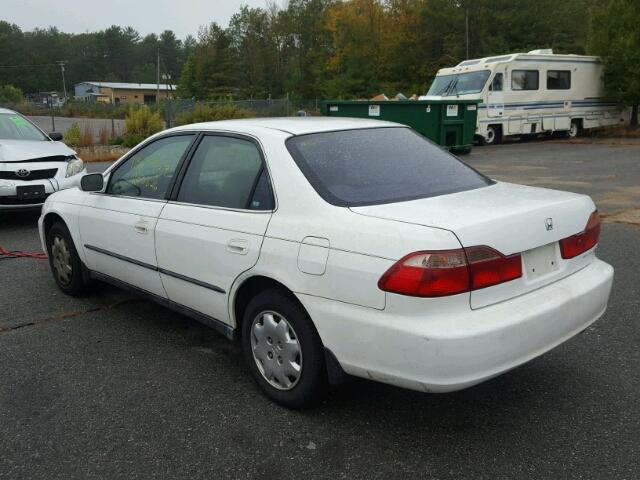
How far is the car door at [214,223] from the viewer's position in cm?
339

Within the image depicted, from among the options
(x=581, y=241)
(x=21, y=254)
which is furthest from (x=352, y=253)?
(x=21, y=254)

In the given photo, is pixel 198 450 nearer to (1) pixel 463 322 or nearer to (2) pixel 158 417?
(2) pixel 158 417

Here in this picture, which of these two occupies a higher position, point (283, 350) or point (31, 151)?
point (31, 151)

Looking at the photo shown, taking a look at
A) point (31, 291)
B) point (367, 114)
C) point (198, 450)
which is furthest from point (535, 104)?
point (198, 450)

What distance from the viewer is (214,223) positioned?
141 inches

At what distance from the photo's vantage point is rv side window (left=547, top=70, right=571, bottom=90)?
72.4ft

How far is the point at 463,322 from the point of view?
270 cm

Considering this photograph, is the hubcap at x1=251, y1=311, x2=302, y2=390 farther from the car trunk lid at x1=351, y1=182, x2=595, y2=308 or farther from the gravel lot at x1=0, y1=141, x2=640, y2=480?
the car trunk lid at x1=351, y1=182, x2=595, y2=308

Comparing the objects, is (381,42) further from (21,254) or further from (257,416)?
(257,416)

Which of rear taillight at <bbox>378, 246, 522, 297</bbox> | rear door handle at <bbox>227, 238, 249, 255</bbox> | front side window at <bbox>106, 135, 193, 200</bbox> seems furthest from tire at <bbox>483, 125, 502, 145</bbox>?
rear taillight at <bbox>378, 246, 522, 297</bbox>

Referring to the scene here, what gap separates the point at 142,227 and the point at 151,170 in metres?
0.48

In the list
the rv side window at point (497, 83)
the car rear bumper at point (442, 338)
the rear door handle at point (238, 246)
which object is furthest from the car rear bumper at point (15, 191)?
the rv side window at point (497, 83)

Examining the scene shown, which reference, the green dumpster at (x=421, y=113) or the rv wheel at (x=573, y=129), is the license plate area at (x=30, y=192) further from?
the rv wheel at (x=573, y=129)

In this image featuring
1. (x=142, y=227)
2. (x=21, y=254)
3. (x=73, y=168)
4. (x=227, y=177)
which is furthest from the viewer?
(x=73, y=168)
